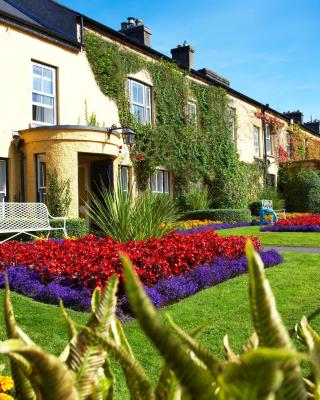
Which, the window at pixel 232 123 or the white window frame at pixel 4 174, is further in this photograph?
the window at pixel 232 123

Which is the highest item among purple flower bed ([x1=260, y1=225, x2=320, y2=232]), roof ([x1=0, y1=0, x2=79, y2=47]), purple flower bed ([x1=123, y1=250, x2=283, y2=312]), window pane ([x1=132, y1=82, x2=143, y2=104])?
roof ([x1=0, y1=0, x2=79, y2=47])

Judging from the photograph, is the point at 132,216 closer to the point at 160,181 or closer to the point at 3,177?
the point at 3,177

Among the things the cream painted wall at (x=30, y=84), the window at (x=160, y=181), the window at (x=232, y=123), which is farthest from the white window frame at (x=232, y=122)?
the cream painted wall at (x=30, y=84)

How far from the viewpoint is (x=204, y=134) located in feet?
75.0

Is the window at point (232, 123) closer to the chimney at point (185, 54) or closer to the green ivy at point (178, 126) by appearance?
the green ivy at point (178, 126)

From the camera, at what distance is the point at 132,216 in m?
8.40

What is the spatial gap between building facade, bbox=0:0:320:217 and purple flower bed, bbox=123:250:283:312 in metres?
4.52

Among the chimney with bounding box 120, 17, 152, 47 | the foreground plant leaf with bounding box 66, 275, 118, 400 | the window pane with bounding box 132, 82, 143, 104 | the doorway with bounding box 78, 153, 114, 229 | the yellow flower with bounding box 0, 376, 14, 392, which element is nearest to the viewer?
the foreground plant leaf with bounding box 66, 275, 118, 400

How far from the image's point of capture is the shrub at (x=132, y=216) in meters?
8.25

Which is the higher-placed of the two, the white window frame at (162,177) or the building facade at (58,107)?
the building facade at (58,107)

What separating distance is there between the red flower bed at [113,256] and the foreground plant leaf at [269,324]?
16.4 feet

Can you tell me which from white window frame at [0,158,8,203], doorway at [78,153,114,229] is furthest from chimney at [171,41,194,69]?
white window frame at [0,158,8,203]

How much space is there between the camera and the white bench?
10.8 metres

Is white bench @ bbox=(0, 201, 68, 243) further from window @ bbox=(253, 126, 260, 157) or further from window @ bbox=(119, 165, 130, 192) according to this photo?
window @ bbox=(253, 126, 260, 157)
